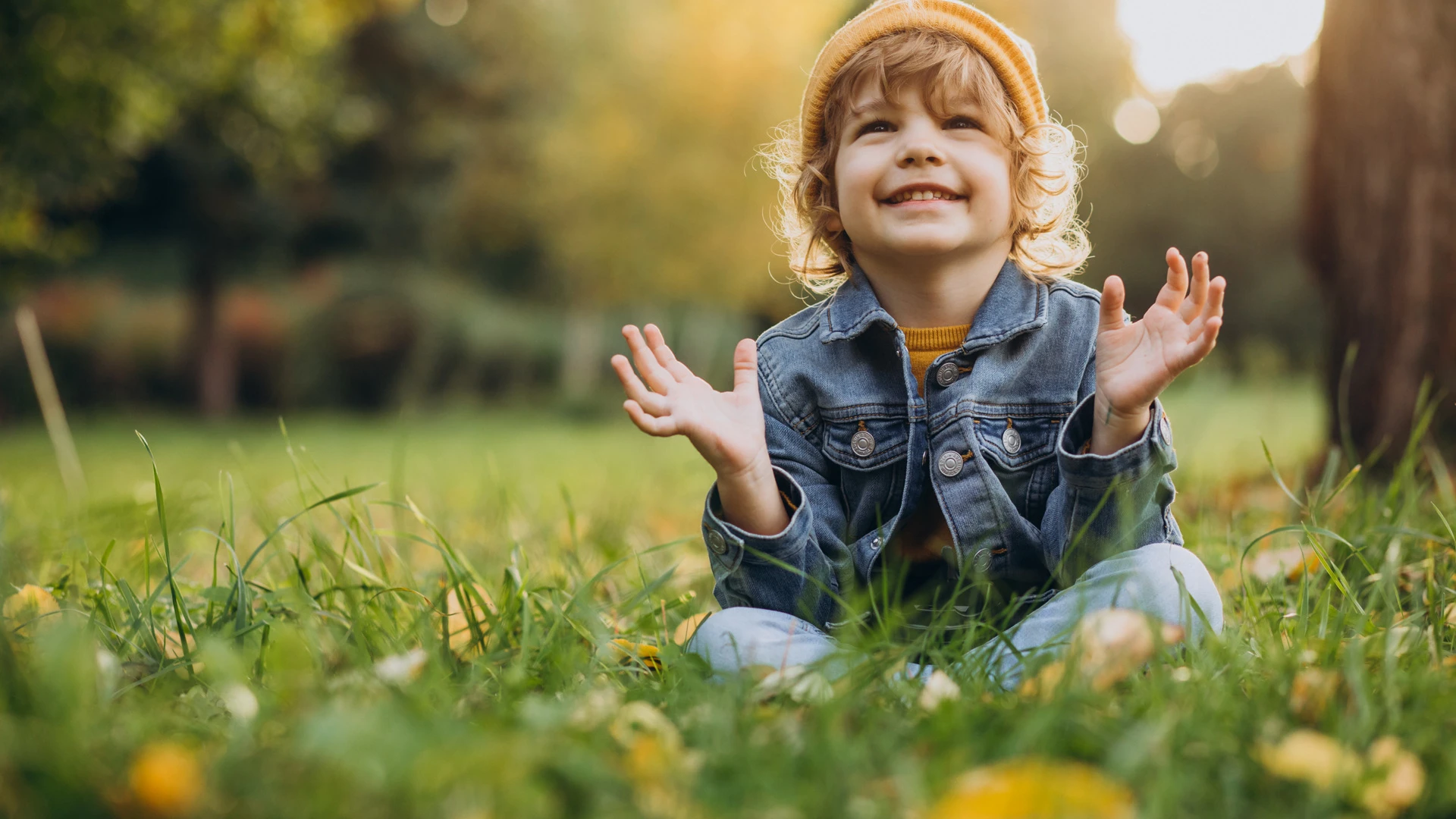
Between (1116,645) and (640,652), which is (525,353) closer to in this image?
(640,652)

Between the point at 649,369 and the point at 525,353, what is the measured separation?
13.6 m

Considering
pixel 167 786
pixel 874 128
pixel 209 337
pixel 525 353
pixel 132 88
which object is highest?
pixel 132 88

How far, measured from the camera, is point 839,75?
1804mm

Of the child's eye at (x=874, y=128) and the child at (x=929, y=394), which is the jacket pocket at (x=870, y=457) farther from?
the child's eye at (x=874, y=128)

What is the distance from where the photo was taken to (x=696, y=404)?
1537 millimetres

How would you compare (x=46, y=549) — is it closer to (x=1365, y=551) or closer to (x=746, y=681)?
(x=746, y=681)

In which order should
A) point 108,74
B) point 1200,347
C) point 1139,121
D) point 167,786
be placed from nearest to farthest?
point 167,786, point 1200,347, point 108,74, point 1139,121

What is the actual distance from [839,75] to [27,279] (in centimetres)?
577

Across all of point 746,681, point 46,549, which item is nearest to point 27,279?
point 46,549

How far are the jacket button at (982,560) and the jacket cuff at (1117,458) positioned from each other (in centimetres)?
19

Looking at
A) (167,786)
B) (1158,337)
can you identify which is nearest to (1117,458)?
(1158,337)

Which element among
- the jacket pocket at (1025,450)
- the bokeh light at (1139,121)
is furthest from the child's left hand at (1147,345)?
the bokeh light at (1139,121)

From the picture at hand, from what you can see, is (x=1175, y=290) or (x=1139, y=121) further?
(x=1139, y=121)

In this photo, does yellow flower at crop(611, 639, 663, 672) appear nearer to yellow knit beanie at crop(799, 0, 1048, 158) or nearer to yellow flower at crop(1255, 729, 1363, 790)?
yellow flower at crop(1255, 729, 1363, 790)
